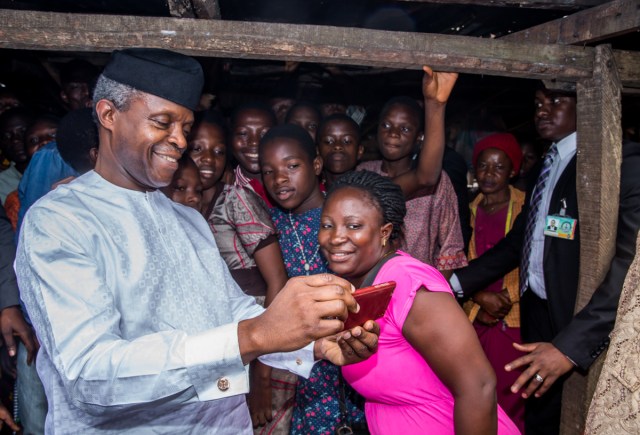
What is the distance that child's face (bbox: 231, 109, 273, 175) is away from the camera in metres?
3.45

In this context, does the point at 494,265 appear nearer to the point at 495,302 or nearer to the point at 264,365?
the point at 495,302

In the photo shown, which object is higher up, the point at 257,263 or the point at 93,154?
the point at 93,154

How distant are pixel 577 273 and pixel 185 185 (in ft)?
7.86

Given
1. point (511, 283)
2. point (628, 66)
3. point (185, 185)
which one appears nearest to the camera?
point (628, 66)

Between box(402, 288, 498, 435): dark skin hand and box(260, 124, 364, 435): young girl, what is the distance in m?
1.07

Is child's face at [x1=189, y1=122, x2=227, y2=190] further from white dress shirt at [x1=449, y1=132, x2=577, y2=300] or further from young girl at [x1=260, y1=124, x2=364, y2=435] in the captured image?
white dress shirt at [x1=449, y1=132, x2=577, y2=300]

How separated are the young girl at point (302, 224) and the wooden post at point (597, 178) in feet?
4.48

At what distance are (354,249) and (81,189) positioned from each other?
110 cm

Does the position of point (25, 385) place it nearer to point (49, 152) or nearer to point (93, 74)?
point (49, 152)

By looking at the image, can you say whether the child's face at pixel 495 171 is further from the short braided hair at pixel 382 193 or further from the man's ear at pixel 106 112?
the man's ear at pixel 106 112

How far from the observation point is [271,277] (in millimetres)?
2492

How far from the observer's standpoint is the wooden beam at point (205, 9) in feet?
6.52

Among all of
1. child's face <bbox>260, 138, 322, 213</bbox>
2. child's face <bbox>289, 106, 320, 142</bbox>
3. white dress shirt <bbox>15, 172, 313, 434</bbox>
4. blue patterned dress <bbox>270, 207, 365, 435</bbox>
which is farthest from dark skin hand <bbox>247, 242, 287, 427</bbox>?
child's face <bbox>289, 106, 320, 142</bbox>

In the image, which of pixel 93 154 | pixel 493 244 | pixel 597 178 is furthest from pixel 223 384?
pixel 493 244
